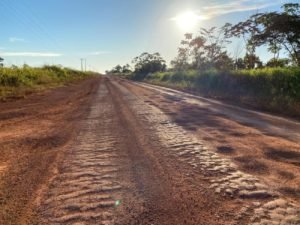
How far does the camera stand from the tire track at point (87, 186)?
11.2 feet

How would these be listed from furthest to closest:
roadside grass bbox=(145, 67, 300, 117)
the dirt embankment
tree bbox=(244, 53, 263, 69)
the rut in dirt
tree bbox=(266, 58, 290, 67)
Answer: tree bbox=(244, 53, 263, 69)
tree bbox=(266, 58, 290, 67)
roadside grass bbox=(145, 67, 300, 117)
the dirt embankment
the rut in dirt

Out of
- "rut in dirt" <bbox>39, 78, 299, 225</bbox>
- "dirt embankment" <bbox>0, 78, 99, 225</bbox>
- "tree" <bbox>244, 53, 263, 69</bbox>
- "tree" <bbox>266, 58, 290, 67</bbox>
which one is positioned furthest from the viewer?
"tree" <bbox>244, 53, 263, 69</bbox>

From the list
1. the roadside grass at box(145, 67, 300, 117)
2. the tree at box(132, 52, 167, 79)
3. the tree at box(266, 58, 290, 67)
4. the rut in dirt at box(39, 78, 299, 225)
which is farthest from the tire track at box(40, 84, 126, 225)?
the tree at box(132, 52, 167, 79)

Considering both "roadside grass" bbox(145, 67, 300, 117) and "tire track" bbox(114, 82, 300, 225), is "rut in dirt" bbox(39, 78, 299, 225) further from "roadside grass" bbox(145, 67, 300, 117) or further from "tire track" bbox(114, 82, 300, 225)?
"roadside grass" bbox(145, 67, 300, 117)

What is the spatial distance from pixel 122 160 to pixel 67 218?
80.9 inches

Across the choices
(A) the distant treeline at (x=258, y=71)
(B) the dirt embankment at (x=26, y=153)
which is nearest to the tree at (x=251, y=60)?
(A) the distant treeline at (x=258, y=71)

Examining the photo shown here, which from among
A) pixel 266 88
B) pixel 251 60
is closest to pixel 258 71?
pixel 266 88

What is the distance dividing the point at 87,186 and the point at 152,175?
2.97 feet

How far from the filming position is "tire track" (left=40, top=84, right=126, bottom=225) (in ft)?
11.2

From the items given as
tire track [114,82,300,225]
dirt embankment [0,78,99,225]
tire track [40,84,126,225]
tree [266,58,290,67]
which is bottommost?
dirt embankment [0,78,99,225]

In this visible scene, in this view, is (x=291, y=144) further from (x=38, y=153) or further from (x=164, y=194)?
(x=38, y=153)

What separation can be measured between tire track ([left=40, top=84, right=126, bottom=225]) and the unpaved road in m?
0.01

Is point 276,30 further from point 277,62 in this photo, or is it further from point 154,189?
point 154,189

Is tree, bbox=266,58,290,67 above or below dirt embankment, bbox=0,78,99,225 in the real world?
above
